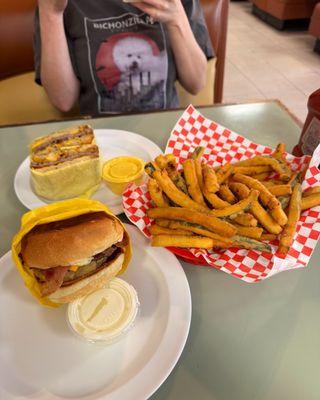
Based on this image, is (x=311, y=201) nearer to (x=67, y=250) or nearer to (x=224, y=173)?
(x=224, y=173)

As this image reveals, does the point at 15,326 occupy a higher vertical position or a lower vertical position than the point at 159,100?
lower

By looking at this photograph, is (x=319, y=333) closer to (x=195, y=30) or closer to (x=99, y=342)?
(x=99, y=342)

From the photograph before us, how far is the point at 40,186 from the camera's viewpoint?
55.7 inches

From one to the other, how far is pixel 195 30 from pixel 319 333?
190 cm

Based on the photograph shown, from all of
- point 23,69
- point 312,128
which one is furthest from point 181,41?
point 23,69

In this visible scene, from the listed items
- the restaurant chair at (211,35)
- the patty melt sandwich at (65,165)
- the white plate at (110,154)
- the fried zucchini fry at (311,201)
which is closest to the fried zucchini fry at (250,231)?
the fried zucchini fry at (311,201)

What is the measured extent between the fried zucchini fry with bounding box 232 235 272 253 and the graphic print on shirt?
4.30ft

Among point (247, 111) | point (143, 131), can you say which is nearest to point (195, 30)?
point (247, 111)

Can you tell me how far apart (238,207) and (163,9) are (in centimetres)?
116

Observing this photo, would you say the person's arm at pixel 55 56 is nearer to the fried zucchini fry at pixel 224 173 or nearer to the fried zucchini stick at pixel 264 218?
the fried zucchini fry at pixel 224 173

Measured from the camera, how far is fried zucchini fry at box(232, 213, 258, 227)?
1.13 m

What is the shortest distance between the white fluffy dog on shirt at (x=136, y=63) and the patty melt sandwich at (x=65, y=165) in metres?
0.65

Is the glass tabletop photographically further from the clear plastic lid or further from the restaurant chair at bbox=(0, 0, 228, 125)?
the restaurant chair at bbox=(0, 0, 228, 125)

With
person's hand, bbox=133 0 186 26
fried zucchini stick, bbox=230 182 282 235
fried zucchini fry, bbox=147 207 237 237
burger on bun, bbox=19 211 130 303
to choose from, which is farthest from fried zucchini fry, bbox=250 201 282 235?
person's hand, bbox=133 0 186 26
